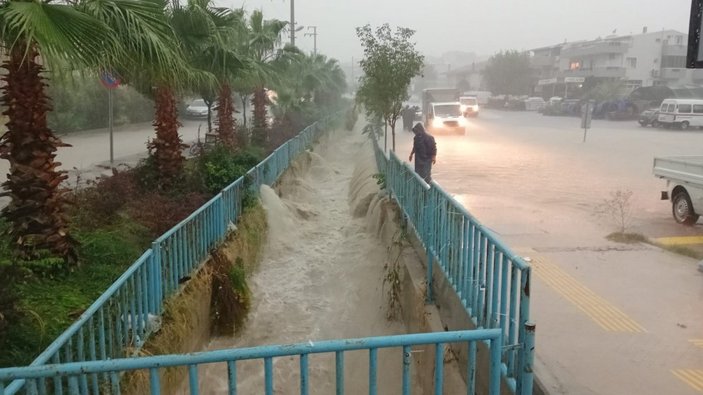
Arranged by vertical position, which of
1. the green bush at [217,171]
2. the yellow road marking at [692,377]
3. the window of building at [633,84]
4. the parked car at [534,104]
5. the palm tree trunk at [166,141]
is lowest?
the yellow road marking at [692,377]

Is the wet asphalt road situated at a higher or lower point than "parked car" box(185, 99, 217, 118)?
lower

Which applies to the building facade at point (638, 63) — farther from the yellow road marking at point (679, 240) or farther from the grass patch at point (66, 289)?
the grass patch at point (66, 289)

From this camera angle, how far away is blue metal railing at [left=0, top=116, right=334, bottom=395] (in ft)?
11.0

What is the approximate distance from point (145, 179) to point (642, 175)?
13283 mm

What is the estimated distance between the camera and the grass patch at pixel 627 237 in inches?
313

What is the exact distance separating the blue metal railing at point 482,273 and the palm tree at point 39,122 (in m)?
3.05

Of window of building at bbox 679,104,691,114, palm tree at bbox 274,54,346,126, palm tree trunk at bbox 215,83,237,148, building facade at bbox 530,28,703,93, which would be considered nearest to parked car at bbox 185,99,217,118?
palm tree at bbox 274,54,346,126

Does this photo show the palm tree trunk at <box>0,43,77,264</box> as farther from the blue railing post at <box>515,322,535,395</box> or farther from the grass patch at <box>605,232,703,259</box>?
the grass patch at <box>605,232,703,259</box>

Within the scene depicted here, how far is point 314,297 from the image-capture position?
26.3 feet

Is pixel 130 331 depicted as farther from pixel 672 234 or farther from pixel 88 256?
pixel 672 234

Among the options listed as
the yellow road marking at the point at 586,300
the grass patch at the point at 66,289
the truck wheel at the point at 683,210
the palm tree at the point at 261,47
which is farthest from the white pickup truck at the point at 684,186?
the palm tree at the point at 261,47

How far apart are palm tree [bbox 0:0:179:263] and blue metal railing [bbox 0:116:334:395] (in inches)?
38.5

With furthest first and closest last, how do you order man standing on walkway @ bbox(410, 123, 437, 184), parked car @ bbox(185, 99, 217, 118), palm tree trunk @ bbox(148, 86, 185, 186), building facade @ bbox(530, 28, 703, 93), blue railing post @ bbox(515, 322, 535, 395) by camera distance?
building facade @ bbox(530, 28, 703, 93) → parked car @ bbox(185, 99, 217, 118) → man standing on walkway @ bbox(410, 123, 437, 184) → palm tree trunk @ bbox(148, 86, 185, 186) → blue railing post @ bbox(515, 322, 535, 395)

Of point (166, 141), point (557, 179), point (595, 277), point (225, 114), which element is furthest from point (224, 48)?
point (557, 179)
